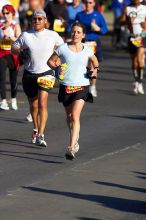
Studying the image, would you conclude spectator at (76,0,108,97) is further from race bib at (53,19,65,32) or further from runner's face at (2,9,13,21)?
runner's face at (2,9,13,21)

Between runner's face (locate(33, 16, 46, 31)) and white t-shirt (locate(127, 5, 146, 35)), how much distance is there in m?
6.69

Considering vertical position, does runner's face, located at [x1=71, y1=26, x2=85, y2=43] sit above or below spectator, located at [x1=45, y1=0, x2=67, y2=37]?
above

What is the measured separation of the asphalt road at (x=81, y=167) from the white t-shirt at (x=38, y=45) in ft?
3.59

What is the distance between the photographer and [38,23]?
13695mm

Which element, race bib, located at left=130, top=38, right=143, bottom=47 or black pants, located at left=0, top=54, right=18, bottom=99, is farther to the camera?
race bib, located at left=130, top=38, right=143, bottom=47

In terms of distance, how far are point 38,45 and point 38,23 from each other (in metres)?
0.32

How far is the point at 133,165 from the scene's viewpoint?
12.4 meters

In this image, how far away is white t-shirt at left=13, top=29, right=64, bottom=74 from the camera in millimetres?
13781

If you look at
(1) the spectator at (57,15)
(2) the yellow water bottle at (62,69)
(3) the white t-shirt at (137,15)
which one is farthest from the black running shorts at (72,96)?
(1) the spectator at (57,15)

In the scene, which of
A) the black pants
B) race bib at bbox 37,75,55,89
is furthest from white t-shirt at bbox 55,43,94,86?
the black pants

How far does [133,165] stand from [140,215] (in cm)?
284

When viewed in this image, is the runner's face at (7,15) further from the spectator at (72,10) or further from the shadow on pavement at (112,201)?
the shadow on pavement at (112,201)

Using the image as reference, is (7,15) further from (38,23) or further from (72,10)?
(72,10)

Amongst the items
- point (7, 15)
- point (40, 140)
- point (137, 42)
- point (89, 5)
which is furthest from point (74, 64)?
point (137, 42)
